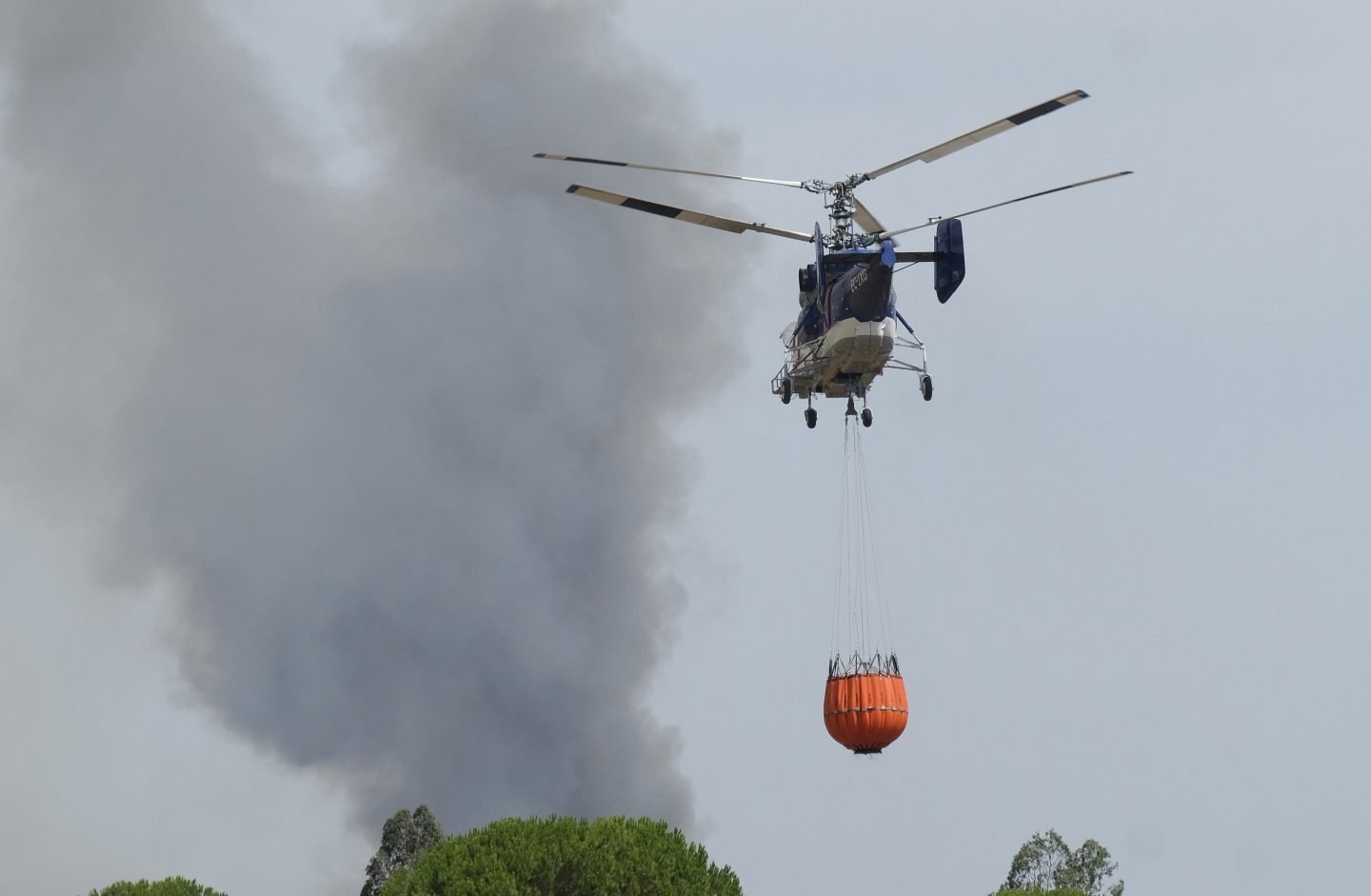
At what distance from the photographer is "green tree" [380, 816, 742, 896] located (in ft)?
241

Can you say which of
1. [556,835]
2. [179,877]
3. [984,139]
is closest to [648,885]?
[556,835]

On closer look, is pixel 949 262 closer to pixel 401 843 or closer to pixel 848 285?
pixel 848 285

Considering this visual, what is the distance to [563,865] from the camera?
75000 mm

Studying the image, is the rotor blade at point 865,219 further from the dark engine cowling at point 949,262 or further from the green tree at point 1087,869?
the green tree at point 1087,869

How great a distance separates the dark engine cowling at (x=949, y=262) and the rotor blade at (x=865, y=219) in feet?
12.0

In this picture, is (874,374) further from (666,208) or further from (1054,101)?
(1054,101)

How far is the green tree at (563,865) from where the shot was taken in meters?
73.6

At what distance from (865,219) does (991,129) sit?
9.79m

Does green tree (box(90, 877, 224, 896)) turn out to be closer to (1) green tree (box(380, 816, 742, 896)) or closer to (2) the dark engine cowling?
(1) green tree (box(380, 816, 742, 896))

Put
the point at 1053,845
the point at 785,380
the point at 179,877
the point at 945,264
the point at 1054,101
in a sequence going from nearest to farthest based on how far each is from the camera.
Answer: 1. the point at 1054,101
2. the point at 945,264
3. the point at 785,380
4. the point at 179,877
5. the point at 1053,845

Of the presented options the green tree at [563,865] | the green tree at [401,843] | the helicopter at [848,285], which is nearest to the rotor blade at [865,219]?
the helicopter at [848,285]

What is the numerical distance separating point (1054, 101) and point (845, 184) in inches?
479

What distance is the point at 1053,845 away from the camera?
131625mm

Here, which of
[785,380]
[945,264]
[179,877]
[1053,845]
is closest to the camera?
[945,264]
